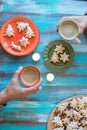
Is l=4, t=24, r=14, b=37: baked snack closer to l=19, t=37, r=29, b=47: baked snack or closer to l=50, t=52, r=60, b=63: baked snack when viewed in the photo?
l=19, t=37, r=29, b=47: baked snack

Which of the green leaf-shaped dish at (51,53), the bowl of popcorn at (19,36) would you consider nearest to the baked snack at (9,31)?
the bowl of popcorn at (19,36)

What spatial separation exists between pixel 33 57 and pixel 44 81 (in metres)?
0.14

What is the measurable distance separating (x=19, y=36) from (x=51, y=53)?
19cm

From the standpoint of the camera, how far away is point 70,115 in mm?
1525

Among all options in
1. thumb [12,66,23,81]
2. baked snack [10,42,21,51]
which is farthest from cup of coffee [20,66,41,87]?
baked snack [10,42,21,51]

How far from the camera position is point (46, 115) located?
5.14 feet

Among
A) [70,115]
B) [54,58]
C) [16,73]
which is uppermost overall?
[54,58]

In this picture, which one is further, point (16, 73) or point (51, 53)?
point (51, 53)

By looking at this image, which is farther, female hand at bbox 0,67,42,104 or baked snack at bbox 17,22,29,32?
baked snack at bbox 17,22,29,32

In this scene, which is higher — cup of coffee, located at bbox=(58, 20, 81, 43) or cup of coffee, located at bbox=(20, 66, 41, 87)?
cup of coffee, located at bbox=(58, 20, 81, 43)

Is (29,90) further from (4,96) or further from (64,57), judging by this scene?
(64,57)

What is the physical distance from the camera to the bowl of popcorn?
1.64 m

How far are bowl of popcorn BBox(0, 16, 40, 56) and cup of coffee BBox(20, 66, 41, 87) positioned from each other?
0.11m

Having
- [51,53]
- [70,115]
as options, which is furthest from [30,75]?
[70,115]
